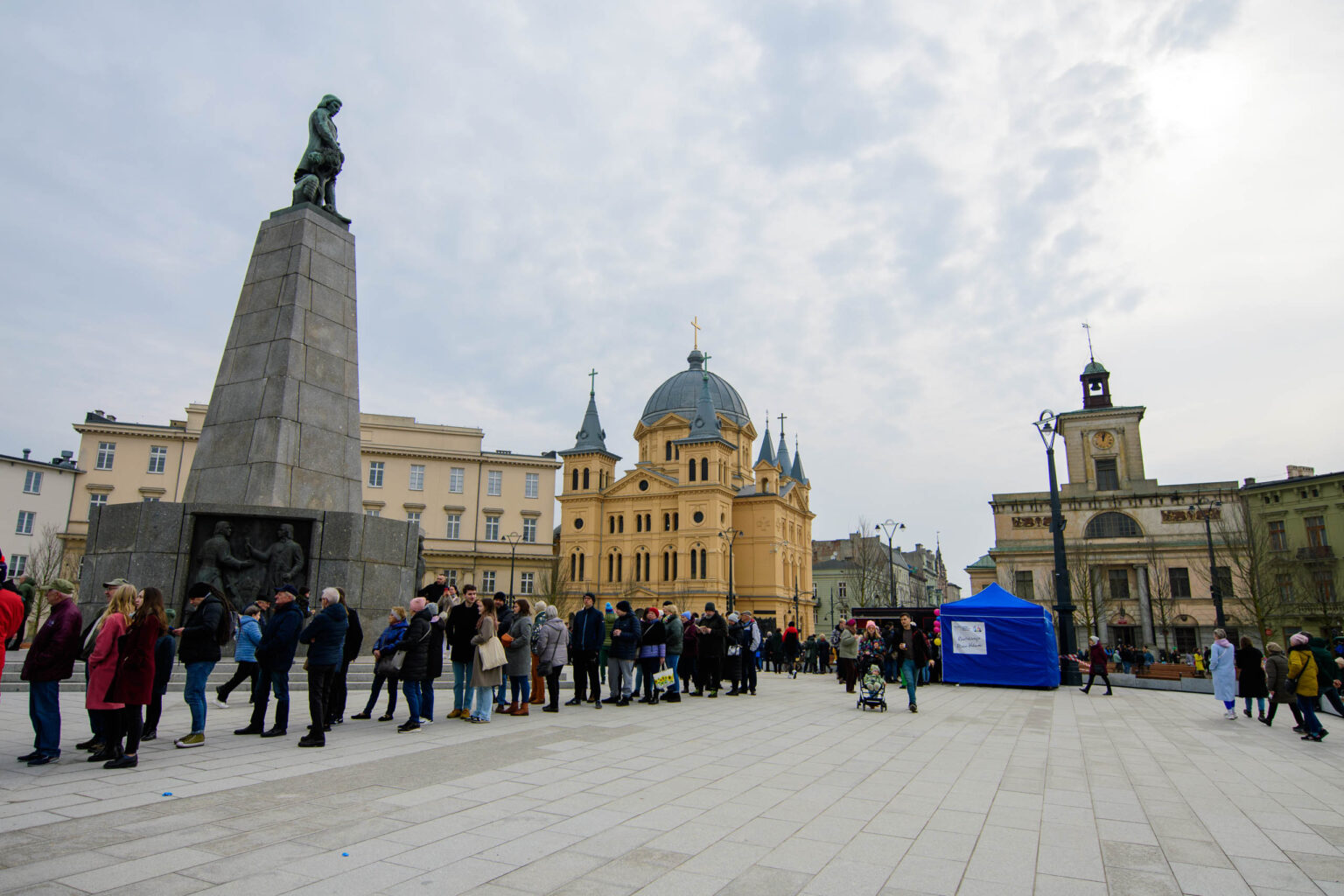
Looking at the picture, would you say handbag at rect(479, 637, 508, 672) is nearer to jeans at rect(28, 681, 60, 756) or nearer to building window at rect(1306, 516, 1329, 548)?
jeans at rect(28, 681, 60, 756)

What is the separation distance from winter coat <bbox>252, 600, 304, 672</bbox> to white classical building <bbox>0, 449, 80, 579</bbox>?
47254 millimetres

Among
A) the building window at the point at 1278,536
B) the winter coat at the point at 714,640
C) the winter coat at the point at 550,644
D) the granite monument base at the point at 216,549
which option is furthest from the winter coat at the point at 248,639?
the building window at the point at 1278,536

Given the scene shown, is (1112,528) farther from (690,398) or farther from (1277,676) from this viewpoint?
(1277,676)

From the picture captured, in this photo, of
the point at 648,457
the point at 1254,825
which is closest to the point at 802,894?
the point at 1254,825

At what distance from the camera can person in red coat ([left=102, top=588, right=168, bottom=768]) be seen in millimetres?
6598

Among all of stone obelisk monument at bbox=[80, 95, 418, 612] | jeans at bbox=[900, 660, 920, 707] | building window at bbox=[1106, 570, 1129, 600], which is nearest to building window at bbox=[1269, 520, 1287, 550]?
building window at bbox=[1106, 570, 1129, 600]

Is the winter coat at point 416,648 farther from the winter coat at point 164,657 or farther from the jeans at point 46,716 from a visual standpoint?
the jeans at point 46,716

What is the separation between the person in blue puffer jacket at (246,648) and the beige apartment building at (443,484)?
41.4 m

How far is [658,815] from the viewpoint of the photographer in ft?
18.5

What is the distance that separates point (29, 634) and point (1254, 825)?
132ft

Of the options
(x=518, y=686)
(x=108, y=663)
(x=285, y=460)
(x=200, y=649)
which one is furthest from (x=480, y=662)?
(x=285, y=460)

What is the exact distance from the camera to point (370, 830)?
16.5ft

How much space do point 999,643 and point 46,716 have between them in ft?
62.8

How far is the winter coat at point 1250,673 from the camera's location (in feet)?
43.6
